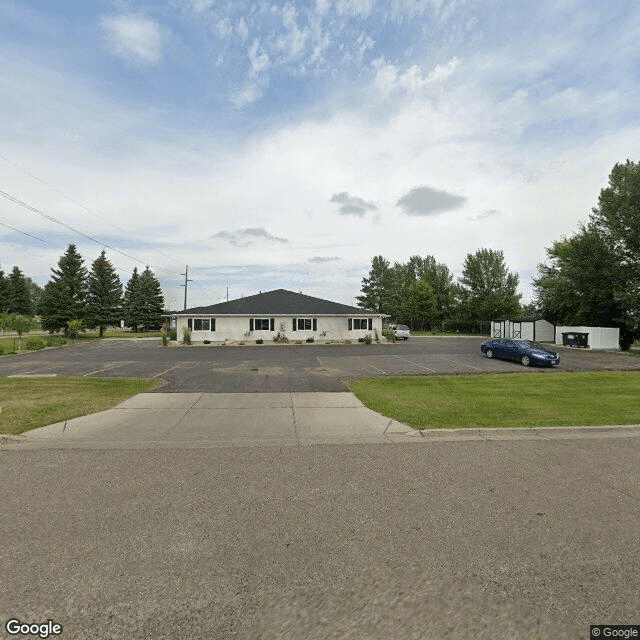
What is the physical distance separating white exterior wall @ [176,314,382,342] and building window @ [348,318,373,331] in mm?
267

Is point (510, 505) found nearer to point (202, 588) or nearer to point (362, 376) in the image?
point (202, 588)

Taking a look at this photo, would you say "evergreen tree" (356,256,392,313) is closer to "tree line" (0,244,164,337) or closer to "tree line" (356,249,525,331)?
"tree line" (356,249,525,331)

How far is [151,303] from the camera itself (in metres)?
62.2

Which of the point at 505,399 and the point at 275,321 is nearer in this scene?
Result: the point at 505,399

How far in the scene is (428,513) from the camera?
14.0 feet

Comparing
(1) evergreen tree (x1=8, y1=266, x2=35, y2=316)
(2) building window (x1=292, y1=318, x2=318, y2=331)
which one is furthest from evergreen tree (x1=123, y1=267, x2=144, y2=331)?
(2) building window (x1=292, y1=318, x2=318, y2=331)

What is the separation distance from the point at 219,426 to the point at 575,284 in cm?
3672

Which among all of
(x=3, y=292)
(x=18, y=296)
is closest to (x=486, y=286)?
(x=3, y=292)

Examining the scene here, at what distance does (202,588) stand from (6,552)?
6.81 ft

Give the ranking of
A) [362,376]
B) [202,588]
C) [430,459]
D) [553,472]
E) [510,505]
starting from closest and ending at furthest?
[202,588], [510,505], [553,472], [430,459], [362,376]

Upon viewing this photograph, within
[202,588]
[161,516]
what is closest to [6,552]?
[161,516]

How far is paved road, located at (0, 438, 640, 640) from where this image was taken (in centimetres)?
274

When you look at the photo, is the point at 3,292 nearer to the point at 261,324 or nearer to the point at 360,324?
the point at 261,324

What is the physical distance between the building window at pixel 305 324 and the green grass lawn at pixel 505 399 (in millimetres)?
24026
